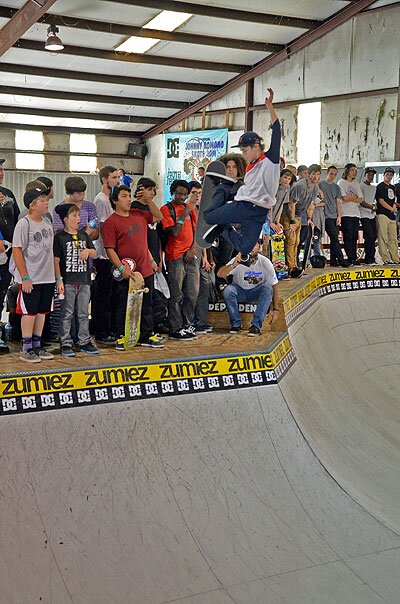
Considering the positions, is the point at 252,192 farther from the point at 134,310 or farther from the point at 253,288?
the point at 253,288

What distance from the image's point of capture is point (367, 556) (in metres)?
4.76

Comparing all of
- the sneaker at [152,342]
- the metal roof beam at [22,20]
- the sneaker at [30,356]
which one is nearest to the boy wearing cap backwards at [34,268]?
the sneaker at [30,356]

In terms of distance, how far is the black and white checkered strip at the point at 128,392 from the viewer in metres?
5.02

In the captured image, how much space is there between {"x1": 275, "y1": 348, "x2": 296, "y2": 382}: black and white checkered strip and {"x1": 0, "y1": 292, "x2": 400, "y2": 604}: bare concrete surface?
0.35 ft

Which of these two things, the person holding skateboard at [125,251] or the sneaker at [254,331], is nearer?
the person holding skateboard at [125,251]

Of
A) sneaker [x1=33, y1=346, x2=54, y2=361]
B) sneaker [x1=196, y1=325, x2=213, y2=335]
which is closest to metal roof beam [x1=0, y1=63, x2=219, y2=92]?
sneaker [x1=196, y1=325, x2=213, y2=335]

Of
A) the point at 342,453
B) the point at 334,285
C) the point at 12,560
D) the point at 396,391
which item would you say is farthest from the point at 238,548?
the point at 334,285

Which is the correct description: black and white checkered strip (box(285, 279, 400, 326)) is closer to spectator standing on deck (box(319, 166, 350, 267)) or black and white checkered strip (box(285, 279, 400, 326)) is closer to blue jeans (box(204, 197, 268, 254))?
spectator standing on deck (box(319, 166, 350, 267))

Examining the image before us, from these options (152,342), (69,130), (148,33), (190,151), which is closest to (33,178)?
(69,130)

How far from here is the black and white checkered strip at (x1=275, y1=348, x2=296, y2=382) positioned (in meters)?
6.58

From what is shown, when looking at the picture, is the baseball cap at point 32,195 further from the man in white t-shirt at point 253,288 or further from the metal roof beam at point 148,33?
the metal roof beam at point 148,33

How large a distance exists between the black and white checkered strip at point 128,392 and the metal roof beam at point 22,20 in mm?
9488

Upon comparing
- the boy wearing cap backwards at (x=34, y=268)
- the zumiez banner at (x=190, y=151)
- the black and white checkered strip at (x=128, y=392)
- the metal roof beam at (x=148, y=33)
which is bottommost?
the black and white checkered strip at (x=128, y=392)

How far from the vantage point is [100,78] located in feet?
64.6
